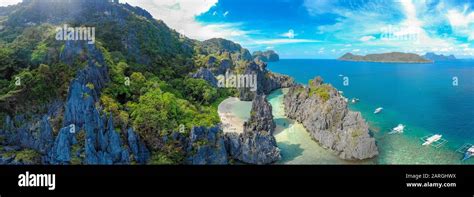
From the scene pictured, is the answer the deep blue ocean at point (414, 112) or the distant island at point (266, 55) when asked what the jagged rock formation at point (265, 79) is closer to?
the deep blue ocean at point (414, 112)

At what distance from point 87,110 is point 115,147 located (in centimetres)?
224

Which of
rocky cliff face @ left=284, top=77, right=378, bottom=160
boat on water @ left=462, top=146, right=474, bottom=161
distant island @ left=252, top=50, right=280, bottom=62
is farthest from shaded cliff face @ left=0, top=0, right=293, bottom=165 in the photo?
distant island @ left=252, top=50, right=280, bottom=62

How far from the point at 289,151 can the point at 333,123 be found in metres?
3.67

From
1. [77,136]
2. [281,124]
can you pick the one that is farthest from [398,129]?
[77,136]

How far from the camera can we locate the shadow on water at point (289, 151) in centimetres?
1756

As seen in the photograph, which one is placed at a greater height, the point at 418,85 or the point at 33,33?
the point at 33,33

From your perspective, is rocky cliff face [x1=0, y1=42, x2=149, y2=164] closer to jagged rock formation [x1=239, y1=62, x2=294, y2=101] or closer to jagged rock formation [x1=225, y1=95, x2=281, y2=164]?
→ jagged rock formation [x1=225, y1=95, x2=281, y2=164]

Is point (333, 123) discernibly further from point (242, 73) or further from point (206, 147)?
point (242, 73)

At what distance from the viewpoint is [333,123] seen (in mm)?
20047

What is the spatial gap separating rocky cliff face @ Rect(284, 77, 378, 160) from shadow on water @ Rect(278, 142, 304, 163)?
1639mm

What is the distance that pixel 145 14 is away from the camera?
48125 millimetres
